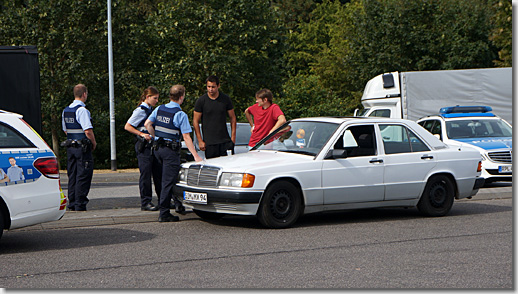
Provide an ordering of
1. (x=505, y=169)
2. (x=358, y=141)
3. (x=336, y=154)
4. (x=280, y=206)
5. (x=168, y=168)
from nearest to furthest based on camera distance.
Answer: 1. (x=280, y=206)
2. (x=336, y=154)
3. (x=168, y=168)
4. (x=358, y=141)
5. (x=505, y=169)

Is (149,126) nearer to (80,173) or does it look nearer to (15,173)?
(80,173)

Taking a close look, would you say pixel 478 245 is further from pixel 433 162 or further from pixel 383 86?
pixel 383 86

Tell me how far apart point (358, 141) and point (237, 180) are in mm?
1960

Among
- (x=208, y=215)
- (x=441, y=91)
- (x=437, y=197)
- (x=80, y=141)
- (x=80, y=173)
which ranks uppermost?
(x=441, y=91)

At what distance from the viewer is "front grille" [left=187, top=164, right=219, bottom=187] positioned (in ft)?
30.9

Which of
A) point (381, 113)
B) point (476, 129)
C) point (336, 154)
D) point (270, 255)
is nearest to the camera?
point (270, 255)

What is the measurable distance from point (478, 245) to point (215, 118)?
4.37m

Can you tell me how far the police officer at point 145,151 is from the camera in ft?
35.8

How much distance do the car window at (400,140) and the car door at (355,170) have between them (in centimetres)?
21

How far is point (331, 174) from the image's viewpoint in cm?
973

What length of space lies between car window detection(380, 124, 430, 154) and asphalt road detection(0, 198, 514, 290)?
0.98 meters

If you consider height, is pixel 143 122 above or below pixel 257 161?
above

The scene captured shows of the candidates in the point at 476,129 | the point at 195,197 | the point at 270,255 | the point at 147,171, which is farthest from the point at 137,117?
the point at 476,129

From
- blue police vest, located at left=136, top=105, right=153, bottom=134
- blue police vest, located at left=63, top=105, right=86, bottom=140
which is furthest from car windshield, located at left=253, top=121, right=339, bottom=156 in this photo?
blue police vest, located at left=63, top=105, right=86, bottom=140
